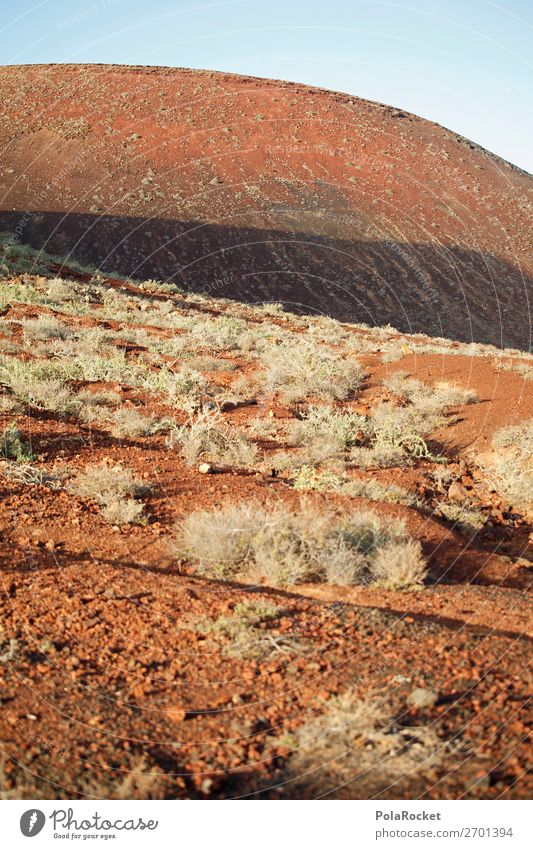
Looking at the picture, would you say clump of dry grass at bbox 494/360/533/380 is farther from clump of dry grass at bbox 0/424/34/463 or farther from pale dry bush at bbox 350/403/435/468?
clump of dry grass at bbox 0/424/34/463

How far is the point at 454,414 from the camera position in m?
10.9

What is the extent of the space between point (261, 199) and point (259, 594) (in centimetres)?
4097

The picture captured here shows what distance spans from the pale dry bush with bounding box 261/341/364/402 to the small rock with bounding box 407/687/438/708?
329 inches

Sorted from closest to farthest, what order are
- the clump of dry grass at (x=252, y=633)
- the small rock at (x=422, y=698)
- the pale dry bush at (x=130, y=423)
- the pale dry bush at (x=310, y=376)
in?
the small rock at (x=422, y=698) → the clump of dry grass at (x=252, y=633) → the pale dry bush at (x=130, y=423) → the pale dry bush at (x=310, y=376)

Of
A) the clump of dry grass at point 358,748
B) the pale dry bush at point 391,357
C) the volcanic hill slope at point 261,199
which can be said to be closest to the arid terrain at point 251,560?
the clump of dry grass at point 358,748

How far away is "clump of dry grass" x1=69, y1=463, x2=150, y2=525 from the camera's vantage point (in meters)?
6.18

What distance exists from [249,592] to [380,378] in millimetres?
9211

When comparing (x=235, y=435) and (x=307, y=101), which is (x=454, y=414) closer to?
(x=235, y=435)

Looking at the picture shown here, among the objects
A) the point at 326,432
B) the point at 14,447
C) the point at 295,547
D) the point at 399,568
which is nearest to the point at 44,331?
the point at 14,447

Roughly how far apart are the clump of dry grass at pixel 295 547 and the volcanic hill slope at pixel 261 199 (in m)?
30.6

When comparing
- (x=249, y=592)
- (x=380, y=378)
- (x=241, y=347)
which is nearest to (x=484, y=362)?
(x=380, y=378)

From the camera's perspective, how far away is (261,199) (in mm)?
42125

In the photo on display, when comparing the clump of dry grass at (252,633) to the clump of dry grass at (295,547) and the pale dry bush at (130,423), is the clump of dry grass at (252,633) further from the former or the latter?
the pale dry bush at (130,423)

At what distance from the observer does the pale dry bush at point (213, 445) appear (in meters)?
8.27
